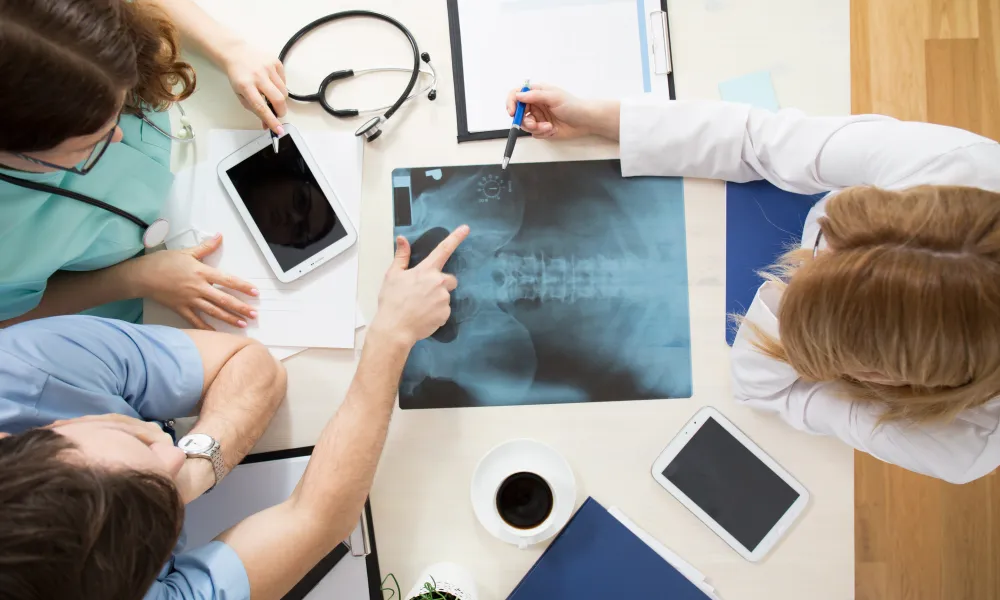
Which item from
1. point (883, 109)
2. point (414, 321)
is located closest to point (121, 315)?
point (414, 321)

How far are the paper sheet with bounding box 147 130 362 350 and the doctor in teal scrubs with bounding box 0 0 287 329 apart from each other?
0.02 m

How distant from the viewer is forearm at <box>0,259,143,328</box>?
84 centimetres

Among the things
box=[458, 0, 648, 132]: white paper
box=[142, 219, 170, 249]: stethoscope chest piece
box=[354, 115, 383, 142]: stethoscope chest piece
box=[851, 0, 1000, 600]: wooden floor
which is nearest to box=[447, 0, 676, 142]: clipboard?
box=[458, 0, 648, 132]: white paper

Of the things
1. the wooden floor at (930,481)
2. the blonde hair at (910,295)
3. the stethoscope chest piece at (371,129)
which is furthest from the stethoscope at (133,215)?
the wooden floor at (930,481)

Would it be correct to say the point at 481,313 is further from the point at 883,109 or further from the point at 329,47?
the point at 883,109

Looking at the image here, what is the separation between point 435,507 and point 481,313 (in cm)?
28

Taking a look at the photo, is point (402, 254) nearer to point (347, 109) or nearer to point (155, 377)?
point (347, 109)

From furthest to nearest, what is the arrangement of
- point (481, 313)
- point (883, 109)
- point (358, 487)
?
point (883, 109) < point (481, 313) < point (358, 487)

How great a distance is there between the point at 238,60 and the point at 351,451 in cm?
56

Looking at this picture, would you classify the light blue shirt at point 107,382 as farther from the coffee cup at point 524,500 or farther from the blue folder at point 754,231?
the blue folder at point 754,231

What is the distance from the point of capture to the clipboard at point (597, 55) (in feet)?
2.89

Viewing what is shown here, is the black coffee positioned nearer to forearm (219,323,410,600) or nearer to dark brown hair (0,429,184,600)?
forearm (219,323,410,600)

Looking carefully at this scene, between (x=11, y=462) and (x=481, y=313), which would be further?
(x=481, y=313)

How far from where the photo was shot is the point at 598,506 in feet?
2.72
